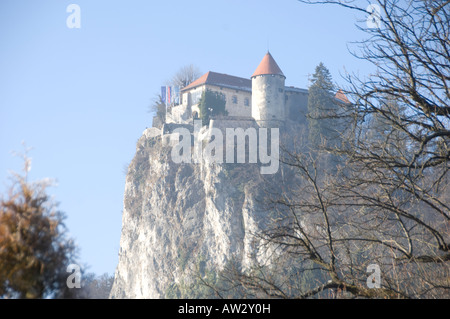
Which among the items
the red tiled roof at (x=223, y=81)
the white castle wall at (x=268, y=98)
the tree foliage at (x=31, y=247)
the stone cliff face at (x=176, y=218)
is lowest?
the tree foliage at (x=31, y=247)

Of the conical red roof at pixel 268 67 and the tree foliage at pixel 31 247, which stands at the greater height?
the conical red roof at pixel 268 67

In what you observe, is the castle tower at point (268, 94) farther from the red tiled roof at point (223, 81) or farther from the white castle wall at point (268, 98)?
the red tiled roof at point (223, 81)

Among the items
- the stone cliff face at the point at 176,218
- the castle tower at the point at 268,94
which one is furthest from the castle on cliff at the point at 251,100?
the stone cliff face at the point at 176,218

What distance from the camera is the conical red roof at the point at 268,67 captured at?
53344 millimetres

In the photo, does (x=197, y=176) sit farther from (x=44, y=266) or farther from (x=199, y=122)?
(x=44, y=266)

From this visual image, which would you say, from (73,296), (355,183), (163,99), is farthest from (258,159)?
(73,296)

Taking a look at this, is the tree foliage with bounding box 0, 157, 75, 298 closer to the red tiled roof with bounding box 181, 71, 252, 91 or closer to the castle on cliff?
the castle on cliff

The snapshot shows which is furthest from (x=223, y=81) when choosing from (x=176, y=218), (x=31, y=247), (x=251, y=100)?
(x=31, y=247)

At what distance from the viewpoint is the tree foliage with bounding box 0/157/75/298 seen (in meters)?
4.21

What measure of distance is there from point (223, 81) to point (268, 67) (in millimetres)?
5981

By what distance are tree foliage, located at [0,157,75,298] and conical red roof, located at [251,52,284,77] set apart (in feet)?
164

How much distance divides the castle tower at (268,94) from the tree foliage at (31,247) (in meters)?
46.7

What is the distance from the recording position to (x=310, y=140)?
46.5 m
